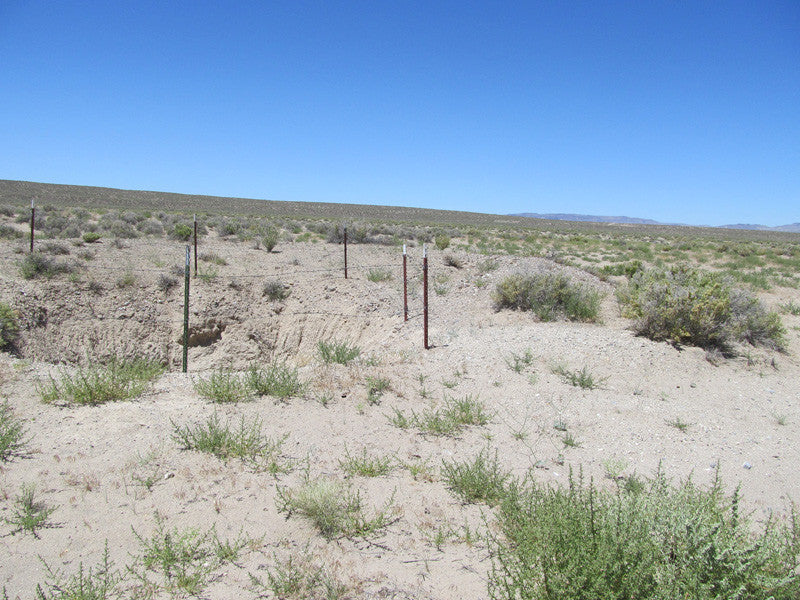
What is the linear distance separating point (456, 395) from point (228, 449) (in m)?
2.90

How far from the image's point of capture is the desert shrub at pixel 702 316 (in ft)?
26.4

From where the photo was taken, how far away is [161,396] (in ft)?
19.3

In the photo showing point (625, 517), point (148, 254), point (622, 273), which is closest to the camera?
point (625, 517)

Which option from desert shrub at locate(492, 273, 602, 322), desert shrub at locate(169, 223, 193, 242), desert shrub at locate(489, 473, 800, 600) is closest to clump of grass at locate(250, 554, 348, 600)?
desert shrub at locate(489, 473, 800, 600)

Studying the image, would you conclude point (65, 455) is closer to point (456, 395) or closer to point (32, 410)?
point (32, 410)

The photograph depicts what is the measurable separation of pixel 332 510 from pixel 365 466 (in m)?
0.78

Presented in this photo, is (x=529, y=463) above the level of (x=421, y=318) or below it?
below

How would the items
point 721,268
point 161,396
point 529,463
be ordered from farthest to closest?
point 721,268 → point 161,396 → point 529,463

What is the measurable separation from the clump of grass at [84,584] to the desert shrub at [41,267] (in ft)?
29.6

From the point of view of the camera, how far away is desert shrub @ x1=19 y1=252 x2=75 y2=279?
33.3ft

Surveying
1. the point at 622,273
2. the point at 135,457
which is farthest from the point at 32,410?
the point at 622,273

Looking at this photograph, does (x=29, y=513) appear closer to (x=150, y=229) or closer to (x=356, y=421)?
(x=356, y=421)

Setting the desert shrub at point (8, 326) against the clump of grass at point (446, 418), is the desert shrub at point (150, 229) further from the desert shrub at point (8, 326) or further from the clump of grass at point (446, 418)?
the clump of grass at point (446, 418)

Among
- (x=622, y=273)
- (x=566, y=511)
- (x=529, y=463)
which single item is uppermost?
(x=622, y=273)
